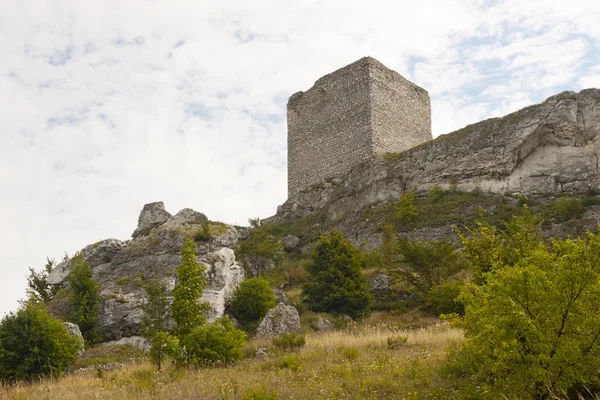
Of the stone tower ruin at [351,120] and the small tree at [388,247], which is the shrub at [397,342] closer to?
the small tree at [388,247]

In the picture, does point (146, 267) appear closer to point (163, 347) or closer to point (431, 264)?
point (163, 347)

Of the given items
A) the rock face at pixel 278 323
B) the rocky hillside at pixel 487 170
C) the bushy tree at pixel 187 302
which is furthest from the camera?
the rocky hillside at pixel 487 170

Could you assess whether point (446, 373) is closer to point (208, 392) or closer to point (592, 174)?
point (208, 392)

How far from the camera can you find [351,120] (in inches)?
1389

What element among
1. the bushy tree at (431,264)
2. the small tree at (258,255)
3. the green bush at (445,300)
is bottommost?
the green bush at (445,300)

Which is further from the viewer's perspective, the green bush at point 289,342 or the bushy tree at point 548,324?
the green bush at point 289,342

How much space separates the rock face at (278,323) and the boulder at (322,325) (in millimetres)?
555

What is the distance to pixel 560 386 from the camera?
23.0 feet

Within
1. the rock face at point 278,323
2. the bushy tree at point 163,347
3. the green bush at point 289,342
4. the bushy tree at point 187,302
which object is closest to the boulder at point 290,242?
the rock face at point 278,323

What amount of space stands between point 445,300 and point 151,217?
58.5 ft

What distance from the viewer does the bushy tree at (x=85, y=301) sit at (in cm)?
1927

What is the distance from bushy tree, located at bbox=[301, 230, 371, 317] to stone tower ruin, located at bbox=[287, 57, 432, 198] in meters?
13.4

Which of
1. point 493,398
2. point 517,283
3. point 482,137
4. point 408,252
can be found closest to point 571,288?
point 517,283

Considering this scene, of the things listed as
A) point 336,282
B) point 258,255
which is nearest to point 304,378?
point 336,282
